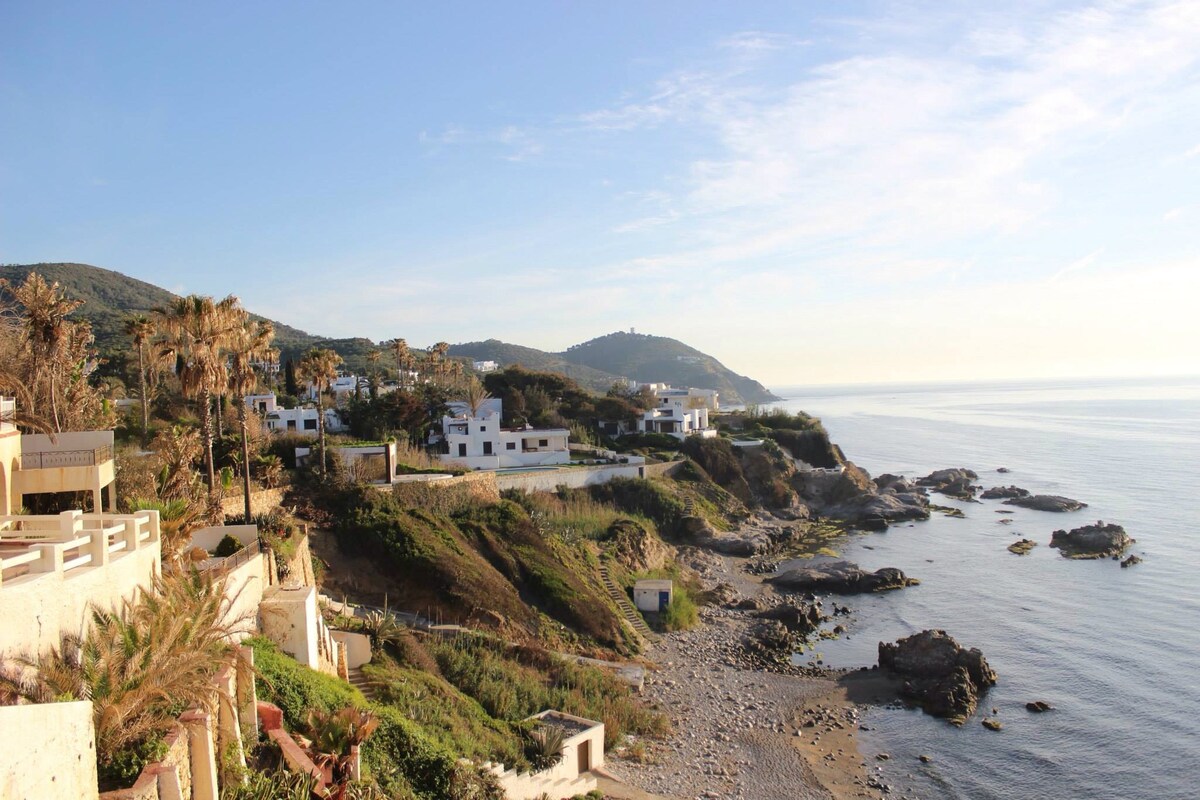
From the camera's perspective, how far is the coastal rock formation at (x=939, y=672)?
1009 inches

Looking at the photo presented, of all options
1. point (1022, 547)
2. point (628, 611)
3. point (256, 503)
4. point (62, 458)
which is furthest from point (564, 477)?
point (62, 458)

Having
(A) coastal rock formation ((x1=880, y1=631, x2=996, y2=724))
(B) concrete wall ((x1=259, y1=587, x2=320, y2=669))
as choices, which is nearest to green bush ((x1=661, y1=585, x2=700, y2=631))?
(A) coastal rock formation ((x1=880, y1=631, x2=996, y2=724))

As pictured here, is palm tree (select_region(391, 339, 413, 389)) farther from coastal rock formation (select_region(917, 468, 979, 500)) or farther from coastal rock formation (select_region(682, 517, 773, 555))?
coastal rock formation (select_region(917, 468, 979, 500))

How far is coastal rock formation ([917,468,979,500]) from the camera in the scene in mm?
68744

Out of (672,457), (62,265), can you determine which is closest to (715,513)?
(672,457)

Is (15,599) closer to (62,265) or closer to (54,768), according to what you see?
(54,768)

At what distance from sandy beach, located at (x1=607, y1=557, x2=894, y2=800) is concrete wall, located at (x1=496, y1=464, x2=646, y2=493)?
13.1 metres

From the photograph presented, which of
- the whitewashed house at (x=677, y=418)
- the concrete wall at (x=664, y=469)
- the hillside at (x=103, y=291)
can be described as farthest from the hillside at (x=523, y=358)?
the concrete wall at (x=664, y=469)

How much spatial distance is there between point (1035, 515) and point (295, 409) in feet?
174

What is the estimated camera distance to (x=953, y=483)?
7162cm

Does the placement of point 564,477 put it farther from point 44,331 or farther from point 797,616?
point 44,331

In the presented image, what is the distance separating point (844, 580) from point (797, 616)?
6.88 m

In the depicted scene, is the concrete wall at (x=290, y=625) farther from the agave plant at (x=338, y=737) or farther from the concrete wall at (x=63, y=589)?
the concrete wall at (x=63, y=589)

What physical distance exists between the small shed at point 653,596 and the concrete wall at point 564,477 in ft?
32.3
